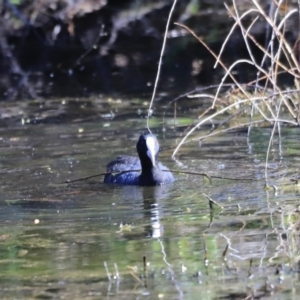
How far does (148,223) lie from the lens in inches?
277

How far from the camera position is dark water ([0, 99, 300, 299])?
5.38 metres

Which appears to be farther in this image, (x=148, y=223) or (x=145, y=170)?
(x=145, y=170)

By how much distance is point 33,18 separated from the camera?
21.1 meters

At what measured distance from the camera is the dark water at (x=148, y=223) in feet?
17.6

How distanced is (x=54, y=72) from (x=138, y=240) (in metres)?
14.0

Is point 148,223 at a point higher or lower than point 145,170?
lower

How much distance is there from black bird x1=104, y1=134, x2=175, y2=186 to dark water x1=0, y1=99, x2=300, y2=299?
0.49ft

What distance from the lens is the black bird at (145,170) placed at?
923 centimetres

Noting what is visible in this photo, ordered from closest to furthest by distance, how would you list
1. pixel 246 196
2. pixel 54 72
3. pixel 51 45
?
pixel 246 196 < pixel 54 72 < pixel 51 45

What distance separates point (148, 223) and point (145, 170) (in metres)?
2.42

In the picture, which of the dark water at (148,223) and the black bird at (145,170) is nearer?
the dark water at (148,223)

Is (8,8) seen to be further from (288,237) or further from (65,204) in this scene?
(288,237)

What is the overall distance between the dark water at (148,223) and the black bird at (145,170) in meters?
0.15

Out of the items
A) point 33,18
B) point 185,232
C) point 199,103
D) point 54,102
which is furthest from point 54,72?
point 185,232
